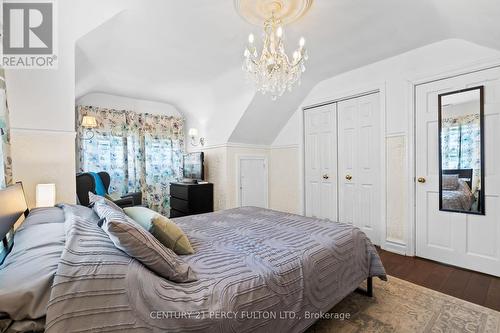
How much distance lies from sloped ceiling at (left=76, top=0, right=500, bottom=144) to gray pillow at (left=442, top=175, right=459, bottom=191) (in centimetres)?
128

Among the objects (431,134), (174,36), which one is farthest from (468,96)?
(174,36)

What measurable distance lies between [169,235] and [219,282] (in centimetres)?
44

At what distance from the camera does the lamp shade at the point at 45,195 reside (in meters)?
1.98

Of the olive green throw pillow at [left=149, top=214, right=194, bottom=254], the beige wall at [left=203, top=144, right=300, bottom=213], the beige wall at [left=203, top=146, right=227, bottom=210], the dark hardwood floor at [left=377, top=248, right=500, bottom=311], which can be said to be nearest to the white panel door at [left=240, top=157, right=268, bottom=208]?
the beige wall at [left=203, top=144, right=300, bottom=213]

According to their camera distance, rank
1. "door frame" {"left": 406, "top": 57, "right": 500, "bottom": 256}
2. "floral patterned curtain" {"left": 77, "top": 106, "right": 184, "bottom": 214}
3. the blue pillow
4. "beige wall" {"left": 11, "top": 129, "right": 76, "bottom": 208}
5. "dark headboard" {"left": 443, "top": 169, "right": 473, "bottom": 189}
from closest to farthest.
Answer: "beige wall" {"left": 11, "top": 129, "right": 76, "bottom": 208}, "dark headboard" {"left": 443, "top": 169, "right": 473, "bottom": 189}, "door frame" {"left": 406, "top": 57, "right": 500, "bottom": 256}, the blue pillow, "floral patterned curtain" {"left": 77, "top": 106, "right": 184, "bottom": 214}

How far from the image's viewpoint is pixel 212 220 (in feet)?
7.17

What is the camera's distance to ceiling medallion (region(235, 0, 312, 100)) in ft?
6.29

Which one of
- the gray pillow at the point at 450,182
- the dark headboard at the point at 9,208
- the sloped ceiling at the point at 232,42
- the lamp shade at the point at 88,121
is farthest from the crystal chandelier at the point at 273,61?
the lamp shade at the point at 88,121

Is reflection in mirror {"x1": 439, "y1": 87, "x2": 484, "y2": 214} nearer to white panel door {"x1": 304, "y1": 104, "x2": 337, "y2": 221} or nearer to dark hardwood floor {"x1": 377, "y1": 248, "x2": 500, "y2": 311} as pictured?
dark hardwood floor {"x1": 377, "y1": 248, "x2": 500, "y2": 311}

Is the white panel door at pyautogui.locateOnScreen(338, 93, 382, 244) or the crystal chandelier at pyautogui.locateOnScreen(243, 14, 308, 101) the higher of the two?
the crystal chandelier at pyautogui.locateOnScreen(243, 14, 308, 101)

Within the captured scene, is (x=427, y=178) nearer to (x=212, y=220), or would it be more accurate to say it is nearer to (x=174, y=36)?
(x=212, y=220)

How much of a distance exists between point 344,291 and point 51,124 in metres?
2.91

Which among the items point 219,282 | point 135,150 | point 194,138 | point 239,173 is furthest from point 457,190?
point 135,150

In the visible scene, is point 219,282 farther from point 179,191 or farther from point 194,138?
point 194,138
